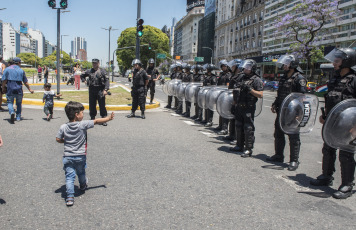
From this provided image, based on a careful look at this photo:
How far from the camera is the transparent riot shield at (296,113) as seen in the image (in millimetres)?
5039

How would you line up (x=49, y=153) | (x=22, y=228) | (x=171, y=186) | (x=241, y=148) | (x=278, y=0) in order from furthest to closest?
(x=278, y=0)
(x=241, y=148)
(x=49, y=153)
(x=171, y=186)
(x=22, y=228)

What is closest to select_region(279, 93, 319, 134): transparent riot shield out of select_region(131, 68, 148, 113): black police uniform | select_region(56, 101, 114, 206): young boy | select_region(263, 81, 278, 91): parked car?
select_region(56, 101, 114, 206): young boy

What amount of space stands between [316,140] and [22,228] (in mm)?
6919

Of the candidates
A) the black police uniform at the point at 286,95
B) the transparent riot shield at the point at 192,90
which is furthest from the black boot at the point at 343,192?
the transparent riot shield at the point at 192,90

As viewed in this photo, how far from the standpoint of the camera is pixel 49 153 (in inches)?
221

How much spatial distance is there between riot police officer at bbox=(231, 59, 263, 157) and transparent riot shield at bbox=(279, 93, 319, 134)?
28.0 inches

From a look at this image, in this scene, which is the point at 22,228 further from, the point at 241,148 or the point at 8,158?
the point at 241,148

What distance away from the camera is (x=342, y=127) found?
3889 millimetres

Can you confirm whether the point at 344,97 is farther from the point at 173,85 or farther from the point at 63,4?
the point at 63,4

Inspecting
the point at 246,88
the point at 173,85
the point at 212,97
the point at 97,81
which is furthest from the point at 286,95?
the point at 173,85

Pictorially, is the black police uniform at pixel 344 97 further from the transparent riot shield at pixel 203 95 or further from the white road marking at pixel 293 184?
the transparent riot shield at pixel 203 95

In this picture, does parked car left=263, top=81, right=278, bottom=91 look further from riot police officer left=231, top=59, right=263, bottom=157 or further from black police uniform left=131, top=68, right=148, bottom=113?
riot police officer left=231, top=59, right=263, bottom=157

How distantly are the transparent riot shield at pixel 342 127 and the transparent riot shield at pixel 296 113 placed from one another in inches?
43.0

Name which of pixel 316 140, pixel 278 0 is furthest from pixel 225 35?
pixel 316 140
